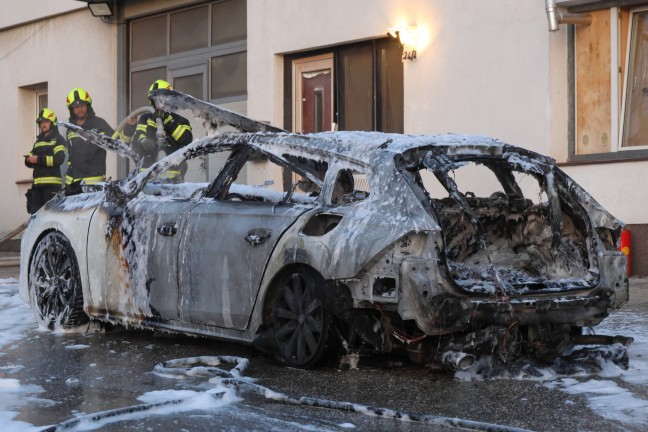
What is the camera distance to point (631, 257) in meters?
12.0

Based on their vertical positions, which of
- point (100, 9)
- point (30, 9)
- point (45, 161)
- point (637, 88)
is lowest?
point (45, 161)

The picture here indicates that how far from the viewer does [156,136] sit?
12.7 meters

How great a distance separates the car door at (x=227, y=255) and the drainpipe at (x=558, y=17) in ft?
20.0

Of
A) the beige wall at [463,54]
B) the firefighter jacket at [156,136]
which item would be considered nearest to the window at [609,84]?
the beige wall at [463,54]

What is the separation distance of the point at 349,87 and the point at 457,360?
9.74 meters

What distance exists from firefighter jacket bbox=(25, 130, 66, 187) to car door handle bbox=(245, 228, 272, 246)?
8.06 m

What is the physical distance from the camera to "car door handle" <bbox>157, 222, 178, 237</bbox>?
740 centimetres

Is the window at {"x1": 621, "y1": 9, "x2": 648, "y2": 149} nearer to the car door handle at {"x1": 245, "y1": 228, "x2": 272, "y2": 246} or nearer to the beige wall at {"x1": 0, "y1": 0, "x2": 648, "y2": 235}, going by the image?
the beige wall at {"x1": 0, "y1": 0, "x2": 648, "y2": 235}

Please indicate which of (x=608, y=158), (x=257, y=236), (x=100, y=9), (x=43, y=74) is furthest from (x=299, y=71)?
(x=257, y=236)

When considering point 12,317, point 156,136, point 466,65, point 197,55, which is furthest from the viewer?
point 197,55

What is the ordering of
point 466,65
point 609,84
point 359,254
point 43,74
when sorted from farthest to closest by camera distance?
point 43,74 < point 466,65 < point 609,84 < point 359,254

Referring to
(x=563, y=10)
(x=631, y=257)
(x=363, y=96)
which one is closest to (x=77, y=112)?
(x=363, y=96)

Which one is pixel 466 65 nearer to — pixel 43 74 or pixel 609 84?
pixel 609 84

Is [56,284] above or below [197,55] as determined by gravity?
below
